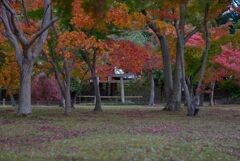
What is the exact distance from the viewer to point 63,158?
806 cm

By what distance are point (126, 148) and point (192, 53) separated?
1937cm

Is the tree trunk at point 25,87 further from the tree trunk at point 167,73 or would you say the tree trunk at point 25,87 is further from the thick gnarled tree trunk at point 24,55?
the tree trunk at point 167,73

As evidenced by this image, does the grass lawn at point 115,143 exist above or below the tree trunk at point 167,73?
below

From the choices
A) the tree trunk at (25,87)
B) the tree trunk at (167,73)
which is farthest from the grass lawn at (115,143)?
the tree trunk at (167,73)

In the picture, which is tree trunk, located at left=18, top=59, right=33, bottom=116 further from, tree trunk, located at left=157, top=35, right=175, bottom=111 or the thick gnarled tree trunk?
tree trunk, located at left=157, top=35, right=175, bottom=111

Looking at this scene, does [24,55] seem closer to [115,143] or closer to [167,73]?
[115,143]

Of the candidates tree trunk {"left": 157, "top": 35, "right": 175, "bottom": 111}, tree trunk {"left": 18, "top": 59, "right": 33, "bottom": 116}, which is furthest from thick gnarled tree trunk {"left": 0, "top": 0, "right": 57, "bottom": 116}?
tree trunk {"left": 157, "top": 35, "right": 175, "bottom": 111}

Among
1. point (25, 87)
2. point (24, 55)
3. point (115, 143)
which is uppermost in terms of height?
point (24, 55)

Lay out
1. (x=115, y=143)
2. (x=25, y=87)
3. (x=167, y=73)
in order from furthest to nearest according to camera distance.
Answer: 1. (x=167, y=73)
2. (x=25, y=87)
3. (x=115, y=143)

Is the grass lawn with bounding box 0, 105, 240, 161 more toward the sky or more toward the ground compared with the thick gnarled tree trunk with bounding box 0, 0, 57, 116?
more toward the ground

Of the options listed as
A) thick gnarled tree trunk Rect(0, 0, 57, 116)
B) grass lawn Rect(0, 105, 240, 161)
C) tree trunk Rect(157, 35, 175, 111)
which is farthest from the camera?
tree trunk Rect(157, 35, 175, 111)

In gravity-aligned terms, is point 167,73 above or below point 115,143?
above

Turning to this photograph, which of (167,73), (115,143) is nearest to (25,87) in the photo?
(115,143)

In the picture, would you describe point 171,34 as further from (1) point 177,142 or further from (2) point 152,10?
(1) point 177,142
